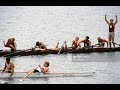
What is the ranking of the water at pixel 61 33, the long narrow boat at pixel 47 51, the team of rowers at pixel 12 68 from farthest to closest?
the long narrow boat at pixel 47 51, the water at pixel 61 33, the team of rowers at pixel 12 68

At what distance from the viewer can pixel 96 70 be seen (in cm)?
4631

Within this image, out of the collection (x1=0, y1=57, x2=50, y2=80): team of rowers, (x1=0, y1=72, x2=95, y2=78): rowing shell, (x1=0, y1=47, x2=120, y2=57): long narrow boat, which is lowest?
(x1=0, y1=72, x2=95, y2=78): rowing shell

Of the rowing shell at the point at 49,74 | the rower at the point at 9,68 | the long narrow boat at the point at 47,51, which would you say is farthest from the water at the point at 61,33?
A: the rower at the point at 9,68

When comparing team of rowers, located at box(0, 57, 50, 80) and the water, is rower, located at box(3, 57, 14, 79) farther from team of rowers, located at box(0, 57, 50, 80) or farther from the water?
the water

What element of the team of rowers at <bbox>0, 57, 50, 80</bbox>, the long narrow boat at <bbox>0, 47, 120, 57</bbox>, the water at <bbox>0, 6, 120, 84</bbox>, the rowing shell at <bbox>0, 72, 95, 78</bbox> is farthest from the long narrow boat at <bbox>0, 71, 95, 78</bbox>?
the long narrow boat at <bbox>0, 47, 120, 57</bbox>

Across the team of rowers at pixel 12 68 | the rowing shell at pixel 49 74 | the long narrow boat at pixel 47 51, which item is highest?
the long narrow boat at pixel 47 51

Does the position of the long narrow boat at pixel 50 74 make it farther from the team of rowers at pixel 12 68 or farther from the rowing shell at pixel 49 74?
the team of rowers at pixel 12 68

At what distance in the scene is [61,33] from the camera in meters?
74.6

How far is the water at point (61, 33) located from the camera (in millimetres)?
45766

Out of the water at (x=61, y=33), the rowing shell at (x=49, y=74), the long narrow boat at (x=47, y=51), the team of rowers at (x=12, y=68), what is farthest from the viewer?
the long narrow boat at (x=47, y=51)

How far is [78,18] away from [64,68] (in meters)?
49.5

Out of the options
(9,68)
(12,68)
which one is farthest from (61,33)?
(12,68)

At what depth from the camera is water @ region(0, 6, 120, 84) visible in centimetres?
4577
